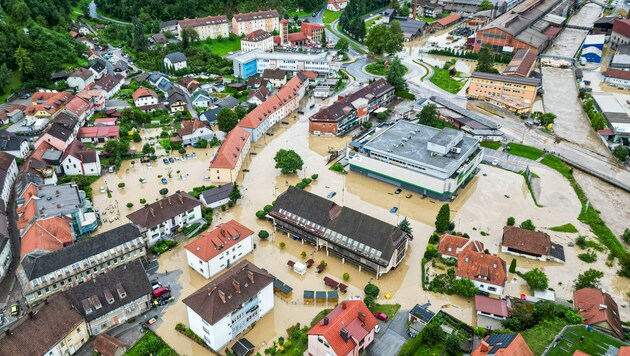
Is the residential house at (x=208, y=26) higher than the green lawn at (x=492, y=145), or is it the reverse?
the residential house at (x=208, y=26)

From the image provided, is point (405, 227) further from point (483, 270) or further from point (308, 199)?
point (308, 199)

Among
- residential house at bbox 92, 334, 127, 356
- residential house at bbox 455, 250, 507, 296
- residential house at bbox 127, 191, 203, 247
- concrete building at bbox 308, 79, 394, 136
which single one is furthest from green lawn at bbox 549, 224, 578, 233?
residential house at bbox 92, 334, 127, 356

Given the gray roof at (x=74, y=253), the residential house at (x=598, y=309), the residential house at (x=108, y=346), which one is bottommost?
the residential house at (x=108, y=346)

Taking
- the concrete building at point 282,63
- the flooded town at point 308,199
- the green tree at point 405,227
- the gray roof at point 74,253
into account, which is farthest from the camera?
the concrete building at point 282,63

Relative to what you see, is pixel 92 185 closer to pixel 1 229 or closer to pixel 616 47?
pixel 1 229

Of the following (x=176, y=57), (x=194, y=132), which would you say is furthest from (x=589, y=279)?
(x=176, y=57)

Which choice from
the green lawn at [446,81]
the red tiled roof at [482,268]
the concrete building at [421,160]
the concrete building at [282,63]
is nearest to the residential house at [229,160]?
the concrete building at [421,160]

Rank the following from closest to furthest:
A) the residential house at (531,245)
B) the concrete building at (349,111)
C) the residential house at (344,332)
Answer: the residential house at (344,332)
the residential house at (531,245)
the concrete building at (349,111)

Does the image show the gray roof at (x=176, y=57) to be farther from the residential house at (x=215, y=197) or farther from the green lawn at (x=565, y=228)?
the green lawn at (x=565, y=228)
